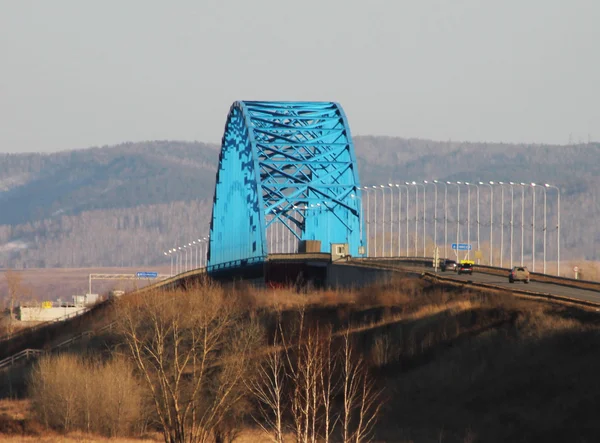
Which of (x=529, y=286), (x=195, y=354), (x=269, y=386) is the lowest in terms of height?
(x=269, y=386)

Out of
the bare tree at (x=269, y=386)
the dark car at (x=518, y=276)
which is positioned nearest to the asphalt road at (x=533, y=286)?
Result: the dark car at (x=518, y=276)

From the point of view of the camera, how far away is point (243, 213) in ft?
520

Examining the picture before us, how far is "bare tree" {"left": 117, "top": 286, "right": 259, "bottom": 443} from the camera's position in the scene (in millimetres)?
67250

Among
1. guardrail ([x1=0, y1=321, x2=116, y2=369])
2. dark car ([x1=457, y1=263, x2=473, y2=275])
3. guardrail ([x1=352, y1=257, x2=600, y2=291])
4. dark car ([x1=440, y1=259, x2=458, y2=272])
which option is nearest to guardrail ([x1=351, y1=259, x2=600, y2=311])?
guardrail ([x1=352, y1=257, x2=600, y2=291])

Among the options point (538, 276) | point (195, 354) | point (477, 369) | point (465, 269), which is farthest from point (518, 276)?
point (195, 354)

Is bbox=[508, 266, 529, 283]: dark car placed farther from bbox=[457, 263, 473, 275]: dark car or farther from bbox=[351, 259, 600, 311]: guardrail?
bbox=[457, 263, 473, 275]: dark car

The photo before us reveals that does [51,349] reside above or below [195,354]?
below

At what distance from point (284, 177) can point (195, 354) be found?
8488 cm

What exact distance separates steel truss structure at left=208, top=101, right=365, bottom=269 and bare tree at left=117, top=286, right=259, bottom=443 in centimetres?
4332

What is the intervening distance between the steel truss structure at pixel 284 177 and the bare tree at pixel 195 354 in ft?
142

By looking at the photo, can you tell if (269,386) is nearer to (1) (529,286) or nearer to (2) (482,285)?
(2) (482,285)

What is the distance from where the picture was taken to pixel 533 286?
3698 inches

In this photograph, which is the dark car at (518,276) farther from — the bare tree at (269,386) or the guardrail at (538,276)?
the bare tree at (269,386)

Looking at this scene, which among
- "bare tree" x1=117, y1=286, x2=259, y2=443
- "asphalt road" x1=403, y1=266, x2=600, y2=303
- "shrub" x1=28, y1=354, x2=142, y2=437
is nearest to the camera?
"bare tree" x1=117, y1=286, x2=259, y2=443
